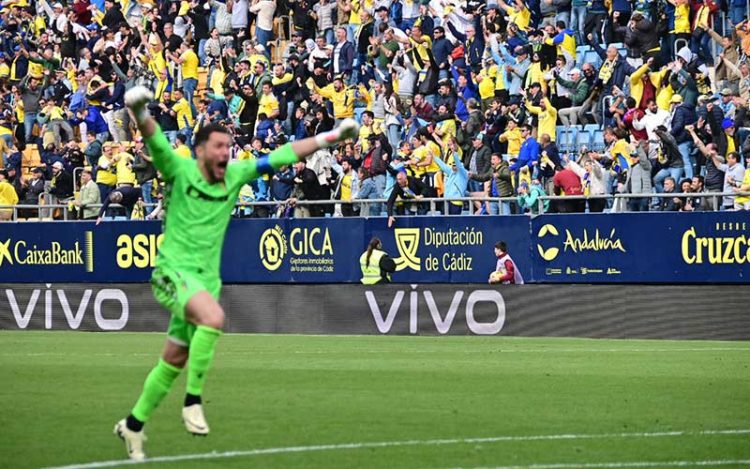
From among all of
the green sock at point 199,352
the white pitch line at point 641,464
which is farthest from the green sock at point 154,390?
the white pitch line at point 641,464

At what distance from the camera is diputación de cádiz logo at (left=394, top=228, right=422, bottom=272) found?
2861 cm

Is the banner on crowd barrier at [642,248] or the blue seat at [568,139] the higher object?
the blue seat at [568,139]

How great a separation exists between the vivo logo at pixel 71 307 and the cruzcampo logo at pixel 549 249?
9.45m

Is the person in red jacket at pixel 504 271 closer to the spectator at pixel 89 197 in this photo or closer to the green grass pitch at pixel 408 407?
the green grass pitch at pixel 408 407

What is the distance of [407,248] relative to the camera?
94.3 feet

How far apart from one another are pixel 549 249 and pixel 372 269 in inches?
146

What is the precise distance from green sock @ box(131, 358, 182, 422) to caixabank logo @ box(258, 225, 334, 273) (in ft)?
65.0

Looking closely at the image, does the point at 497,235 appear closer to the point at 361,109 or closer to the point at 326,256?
the point at 326,256

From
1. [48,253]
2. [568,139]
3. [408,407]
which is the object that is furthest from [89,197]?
[408,407]

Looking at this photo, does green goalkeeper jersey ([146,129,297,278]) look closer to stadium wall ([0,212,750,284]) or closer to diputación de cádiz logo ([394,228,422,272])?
stadium wall ([0,212,750,284])

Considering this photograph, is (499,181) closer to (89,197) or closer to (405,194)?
(405,194)

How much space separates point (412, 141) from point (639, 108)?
4721 mm

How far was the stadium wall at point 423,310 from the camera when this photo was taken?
25172 millimetres

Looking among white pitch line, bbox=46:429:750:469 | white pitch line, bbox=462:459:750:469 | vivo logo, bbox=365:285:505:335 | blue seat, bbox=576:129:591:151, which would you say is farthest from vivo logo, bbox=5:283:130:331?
white pitch line, bbox=462:459:750:469
